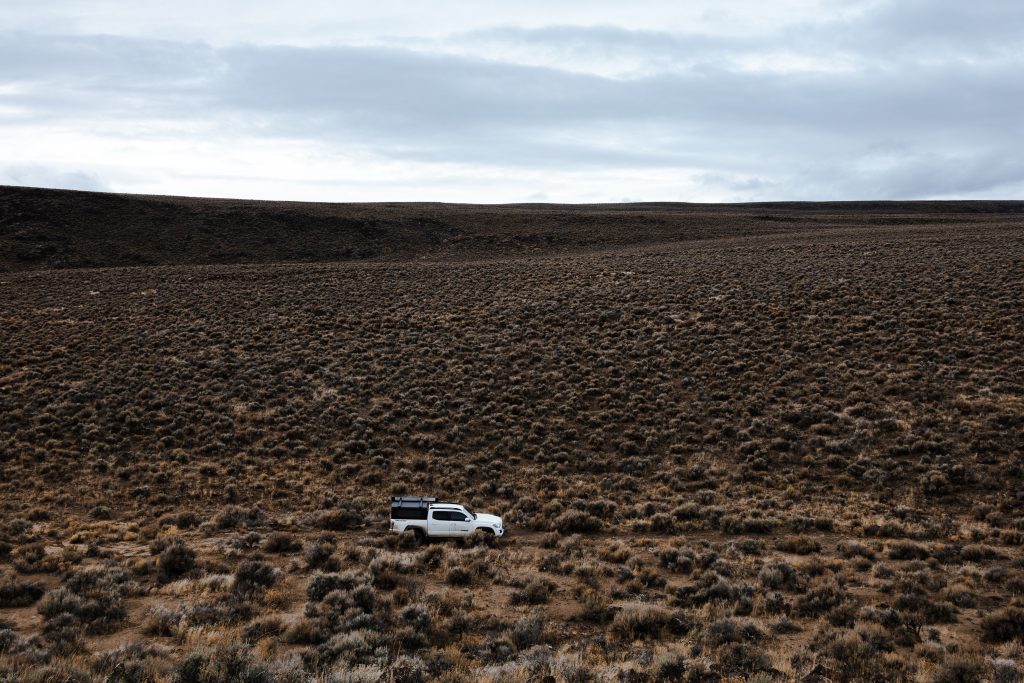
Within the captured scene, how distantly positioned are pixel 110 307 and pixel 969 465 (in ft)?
146

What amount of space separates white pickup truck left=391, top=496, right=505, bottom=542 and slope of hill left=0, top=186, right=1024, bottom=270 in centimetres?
5053

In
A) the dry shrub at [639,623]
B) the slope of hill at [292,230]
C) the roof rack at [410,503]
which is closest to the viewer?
the dry shrub at [639,623]

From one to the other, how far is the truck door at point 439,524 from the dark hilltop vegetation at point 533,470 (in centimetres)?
46

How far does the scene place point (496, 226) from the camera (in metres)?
74.0

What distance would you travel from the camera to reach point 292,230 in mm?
71438

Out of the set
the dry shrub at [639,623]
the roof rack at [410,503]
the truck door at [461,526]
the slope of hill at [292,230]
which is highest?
the slope of hill at [292,230]

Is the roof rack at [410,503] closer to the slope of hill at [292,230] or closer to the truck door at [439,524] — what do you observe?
the truck door at [439,524]

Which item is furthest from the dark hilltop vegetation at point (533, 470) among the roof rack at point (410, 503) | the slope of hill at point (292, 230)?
the slope of hill at point (292, 230)

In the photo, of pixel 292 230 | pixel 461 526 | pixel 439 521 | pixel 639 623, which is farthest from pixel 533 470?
pixel 292 230

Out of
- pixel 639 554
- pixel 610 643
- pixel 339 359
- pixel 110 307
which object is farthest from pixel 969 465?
pixel 110 307

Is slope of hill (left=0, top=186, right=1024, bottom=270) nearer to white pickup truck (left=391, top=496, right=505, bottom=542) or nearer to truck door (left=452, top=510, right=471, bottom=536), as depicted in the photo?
white pickup truck (left=391, top=496, right=505, bottom=542)

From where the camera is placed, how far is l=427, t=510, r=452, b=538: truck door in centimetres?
1409

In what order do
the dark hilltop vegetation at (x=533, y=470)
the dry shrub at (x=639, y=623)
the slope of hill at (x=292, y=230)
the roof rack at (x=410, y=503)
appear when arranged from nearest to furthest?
1. the dark hilltop vegetation at (x=533, y=470)
2. the dry shrub at (x=639, y=623)
3. the roof rack at (x=410, y=503)
4. the slope of hill at (x=292, y=230)

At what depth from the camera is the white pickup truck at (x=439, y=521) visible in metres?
14.1
